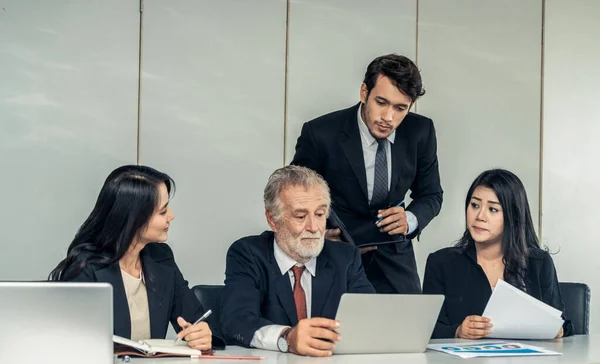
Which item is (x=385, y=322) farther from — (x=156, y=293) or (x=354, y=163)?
(x=354, y=163)

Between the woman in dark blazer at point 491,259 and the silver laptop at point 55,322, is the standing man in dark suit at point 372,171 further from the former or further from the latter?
the silver laptop at point 55,322

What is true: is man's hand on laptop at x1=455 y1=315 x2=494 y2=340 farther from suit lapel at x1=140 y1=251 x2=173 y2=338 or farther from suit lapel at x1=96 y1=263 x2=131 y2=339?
suit lapel at x1=96 y1=263 x2=131 y2=339

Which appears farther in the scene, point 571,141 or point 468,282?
point 571,141

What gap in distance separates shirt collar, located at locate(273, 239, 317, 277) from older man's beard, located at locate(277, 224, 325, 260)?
0.02 metres

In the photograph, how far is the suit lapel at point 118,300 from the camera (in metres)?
3.25

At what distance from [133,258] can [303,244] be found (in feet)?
2.01

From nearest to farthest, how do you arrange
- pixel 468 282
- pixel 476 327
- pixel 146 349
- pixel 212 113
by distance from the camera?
pixel 146 349 → pixel 476 327 → pixel 468 282 → pixel 212 113

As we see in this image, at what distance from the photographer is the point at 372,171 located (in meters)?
4.10

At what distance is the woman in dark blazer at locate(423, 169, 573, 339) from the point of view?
12.6ft

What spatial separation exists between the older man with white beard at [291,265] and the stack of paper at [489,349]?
44 centimetres

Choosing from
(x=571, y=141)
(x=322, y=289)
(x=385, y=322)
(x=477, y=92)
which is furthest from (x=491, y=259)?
(x=571, y=141)

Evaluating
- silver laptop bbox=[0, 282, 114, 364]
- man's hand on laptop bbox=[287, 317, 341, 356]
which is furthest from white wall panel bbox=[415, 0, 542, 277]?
silver laptop bbox=[0, 282, 114, 364]

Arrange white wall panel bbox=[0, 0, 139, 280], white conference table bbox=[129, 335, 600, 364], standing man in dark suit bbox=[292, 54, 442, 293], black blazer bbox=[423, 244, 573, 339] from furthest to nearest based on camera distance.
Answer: white wall panel bbox=[0, 0, 139, 280] → standing man in dark suit bbox=[292, 54, 442, 293] → black blazer bbox=[423, 244, 573, 339] → white conference table bbox=[129, 335, 600, 364]

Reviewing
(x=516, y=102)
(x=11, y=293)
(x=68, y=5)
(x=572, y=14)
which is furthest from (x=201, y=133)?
(x=11, y=293)
